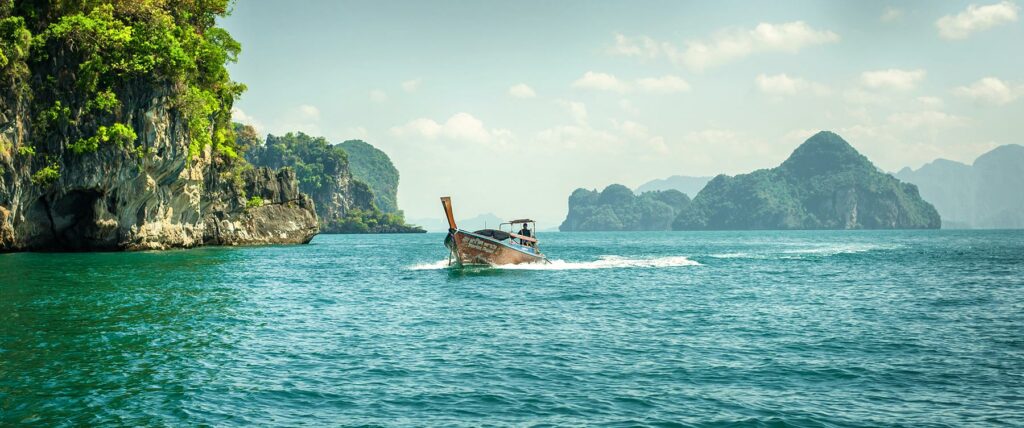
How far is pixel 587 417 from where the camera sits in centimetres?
1029

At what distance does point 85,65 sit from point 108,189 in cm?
828

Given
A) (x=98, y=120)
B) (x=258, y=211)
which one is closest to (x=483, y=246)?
(x=98, y=120)

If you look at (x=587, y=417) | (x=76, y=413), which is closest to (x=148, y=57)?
(x=76, y=413)

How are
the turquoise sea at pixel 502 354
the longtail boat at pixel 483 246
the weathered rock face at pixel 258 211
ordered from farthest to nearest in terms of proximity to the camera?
1. the weathered rock face at pixel 258 211
2. the longtail boat at pixel 483 246
3. the turquoise sea at pixel 502 354

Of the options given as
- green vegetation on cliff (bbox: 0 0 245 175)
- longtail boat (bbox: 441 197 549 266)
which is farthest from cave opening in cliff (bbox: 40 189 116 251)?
longtail boat (bbox: 441 197 549 266)

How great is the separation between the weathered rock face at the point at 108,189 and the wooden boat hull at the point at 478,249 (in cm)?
2351

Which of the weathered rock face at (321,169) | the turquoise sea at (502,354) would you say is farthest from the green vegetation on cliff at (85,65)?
the weathered rock face at (321,169)

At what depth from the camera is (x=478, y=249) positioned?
125ft

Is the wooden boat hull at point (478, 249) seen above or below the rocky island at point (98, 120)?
below

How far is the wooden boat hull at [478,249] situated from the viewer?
37.7 meters

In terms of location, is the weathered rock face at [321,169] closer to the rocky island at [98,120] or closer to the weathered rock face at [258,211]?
the weathered rock face at [258,211]

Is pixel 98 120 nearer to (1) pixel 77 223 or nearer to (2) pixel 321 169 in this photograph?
(1) pixel 77 223

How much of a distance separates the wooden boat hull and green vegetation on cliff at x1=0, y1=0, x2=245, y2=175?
2300 centimetres

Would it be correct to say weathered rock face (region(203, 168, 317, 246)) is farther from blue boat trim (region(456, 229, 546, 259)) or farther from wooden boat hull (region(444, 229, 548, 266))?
blue boat trim (region(456, 229, 546, 259))
